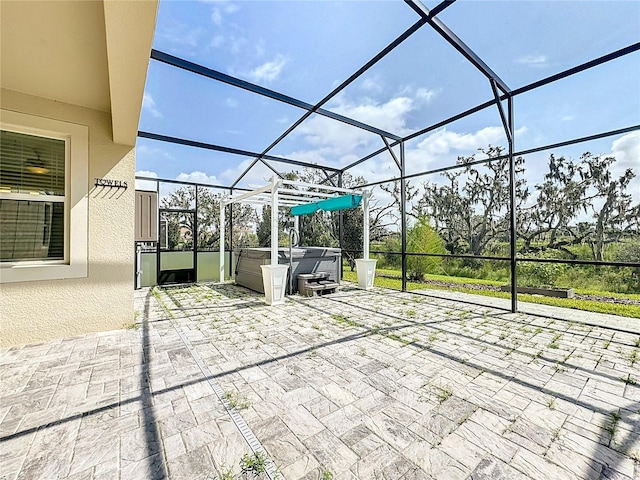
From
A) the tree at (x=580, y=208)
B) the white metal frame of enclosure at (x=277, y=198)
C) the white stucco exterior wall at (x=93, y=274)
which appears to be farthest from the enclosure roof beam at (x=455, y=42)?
the tree at (x=580, y=208)

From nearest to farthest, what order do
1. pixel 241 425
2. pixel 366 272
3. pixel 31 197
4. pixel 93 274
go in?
pixel 241 425 < pixel 31 197 < pixel 93 274 < pixel 366 272

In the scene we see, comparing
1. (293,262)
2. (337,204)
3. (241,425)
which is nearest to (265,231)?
(293,262)

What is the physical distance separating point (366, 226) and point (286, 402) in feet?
18.9

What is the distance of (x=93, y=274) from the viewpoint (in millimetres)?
3631

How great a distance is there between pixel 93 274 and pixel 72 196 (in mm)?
1024

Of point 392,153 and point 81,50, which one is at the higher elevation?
point 392,153

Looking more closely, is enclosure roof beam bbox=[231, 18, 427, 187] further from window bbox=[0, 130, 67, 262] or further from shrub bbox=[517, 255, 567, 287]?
shrub bbox=[517, 255, 567, 287]

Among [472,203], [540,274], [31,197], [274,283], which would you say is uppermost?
[472,203]

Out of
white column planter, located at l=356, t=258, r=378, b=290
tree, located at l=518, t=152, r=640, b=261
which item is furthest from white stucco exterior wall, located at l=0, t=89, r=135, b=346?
tree, located at l=518, t=152, r=640, b=261

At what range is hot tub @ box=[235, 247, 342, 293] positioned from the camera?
6.68 m

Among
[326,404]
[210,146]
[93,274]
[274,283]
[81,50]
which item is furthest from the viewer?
[210,146]

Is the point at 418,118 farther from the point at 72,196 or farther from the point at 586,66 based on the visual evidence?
the point at 72,196

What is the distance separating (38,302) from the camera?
3289mm

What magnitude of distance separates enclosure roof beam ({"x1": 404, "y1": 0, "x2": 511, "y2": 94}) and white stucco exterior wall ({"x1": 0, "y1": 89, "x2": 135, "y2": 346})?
4.24 m
